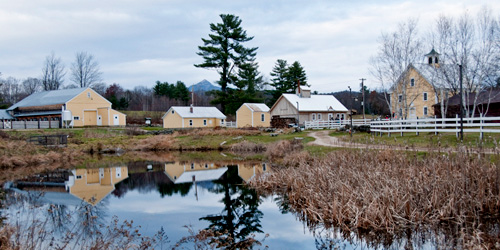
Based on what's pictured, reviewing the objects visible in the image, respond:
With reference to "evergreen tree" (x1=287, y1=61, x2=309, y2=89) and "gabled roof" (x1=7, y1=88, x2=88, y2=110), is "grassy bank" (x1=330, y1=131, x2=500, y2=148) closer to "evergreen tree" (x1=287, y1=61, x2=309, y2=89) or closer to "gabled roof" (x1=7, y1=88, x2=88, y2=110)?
"gabled roof" (x1=7, y1=88, x2=88, y2=110)

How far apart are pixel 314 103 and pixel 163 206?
38930 mm

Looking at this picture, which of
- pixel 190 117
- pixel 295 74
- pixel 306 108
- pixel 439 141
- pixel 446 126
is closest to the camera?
pixel 439 141

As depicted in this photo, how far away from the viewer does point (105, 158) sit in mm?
28688

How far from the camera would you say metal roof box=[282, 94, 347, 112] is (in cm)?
4828

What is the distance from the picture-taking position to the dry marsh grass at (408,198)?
8812 mm

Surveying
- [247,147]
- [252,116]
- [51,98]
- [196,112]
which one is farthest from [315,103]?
[51,98]

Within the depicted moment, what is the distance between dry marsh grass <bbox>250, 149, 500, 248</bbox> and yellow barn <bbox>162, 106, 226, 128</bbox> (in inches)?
1513

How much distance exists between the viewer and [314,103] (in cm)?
4994

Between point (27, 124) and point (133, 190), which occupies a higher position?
→ point (27, 124)

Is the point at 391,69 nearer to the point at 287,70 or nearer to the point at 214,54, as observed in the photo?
the point at 214,54

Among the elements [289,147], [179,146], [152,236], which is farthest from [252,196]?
[179,146]

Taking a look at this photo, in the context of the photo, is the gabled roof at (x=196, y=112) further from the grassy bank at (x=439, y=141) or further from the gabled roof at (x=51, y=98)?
the grassy bank at (x=439, y=141)

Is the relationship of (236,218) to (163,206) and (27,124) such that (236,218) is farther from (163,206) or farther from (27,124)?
(27,124)

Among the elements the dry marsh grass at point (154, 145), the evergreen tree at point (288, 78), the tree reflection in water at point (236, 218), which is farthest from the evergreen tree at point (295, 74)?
the tree reflection in water at point (236, 218)
